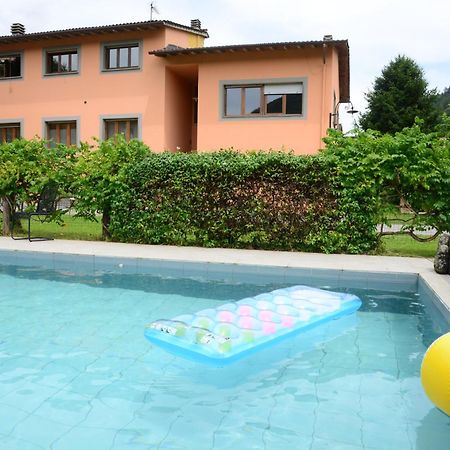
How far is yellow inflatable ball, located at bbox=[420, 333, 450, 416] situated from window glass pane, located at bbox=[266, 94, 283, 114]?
17171mm

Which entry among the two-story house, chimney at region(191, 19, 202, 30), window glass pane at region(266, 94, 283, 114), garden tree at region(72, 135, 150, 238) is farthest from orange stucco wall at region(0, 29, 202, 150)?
garden tree at region(72, 135, 150, 238)

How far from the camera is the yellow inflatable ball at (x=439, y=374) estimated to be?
315cm

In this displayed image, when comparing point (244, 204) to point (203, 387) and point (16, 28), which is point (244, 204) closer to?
point (203, 387)

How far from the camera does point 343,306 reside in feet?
21.2

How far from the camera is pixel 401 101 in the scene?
29.0m

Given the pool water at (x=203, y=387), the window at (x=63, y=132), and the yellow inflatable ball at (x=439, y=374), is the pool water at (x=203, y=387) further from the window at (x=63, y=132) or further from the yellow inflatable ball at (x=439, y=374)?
the window at (x=63, y=132)

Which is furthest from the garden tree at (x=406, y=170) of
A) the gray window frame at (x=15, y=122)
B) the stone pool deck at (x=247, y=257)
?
the gray window frame at (x=15, y=122)

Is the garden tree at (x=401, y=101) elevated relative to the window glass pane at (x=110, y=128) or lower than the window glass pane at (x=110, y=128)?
elevated

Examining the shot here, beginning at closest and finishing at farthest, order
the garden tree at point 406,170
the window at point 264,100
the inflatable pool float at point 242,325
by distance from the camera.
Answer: the inflatable pool float at point 242,325 → the garden tree at point 406,170 → the window at point 264,100

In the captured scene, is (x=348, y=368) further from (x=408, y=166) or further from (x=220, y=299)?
(x=408, y=166)

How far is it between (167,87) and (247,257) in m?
14.0

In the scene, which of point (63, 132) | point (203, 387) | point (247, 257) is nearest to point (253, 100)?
point (63, 132)

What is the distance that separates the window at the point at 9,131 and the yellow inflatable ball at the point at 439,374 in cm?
2340

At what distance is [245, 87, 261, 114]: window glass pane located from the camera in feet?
65.8
